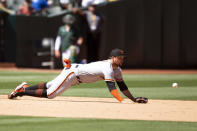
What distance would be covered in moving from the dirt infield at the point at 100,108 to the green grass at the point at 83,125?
0.34 meters

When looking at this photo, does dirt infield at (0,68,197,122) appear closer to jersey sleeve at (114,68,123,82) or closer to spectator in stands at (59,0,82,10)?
jersey sleeve at (114,68,123,82)

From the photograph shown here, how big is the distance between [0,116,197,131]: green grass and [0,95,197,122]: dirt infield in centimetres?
34

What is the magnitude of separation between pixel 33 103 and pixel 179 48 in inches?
431

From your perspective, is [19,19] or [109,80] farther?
[19,19]

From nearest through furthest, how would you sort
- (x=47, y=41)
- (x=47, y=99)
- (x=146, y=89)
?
(x=47, y=99) → (x=146, y=89) → (x=47, y=41)

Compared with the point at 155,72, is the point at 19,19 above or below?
above

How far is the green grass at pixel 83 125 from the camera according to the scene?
6.84 meters

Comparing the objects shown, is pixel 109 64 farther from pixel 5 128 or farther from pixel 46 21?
pixel 46 21

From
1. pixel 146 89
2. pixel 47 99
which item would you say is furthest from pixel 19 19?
pixel 47 99

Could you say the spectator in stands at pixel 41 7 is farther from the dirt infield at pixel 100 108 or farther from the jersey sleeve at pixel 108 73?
the jersey sleeve at pixel 108 73

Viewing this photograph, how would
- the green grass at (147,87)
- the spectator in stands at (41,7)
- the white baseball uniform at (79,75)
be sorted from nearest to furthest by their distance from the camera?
the white baseball uniform at (79,75)
the green grass at (147,87)
the spectator in stands at (41,7)

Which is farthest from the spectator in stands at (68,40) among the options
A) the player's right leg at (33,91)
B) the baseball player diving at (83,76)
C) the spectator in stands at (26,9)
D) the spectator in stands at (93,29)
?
the baseball player diving at (83,76)

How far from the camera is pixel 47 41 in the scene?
19.8 meters

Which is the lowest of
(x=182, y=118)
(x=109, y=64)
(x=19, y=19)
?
(x=182, y=118)
